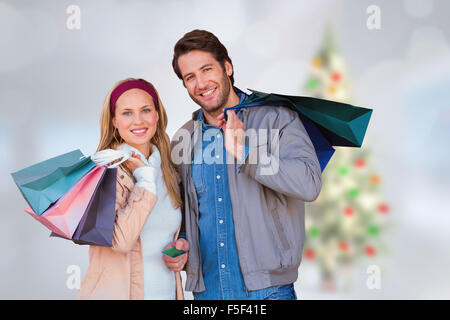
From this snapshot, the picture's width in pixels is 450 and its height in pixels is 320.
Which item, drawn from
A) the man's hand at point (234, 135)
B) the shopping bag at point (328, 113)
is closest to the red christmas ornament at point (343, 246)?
the shopping bag at point (328, 113)

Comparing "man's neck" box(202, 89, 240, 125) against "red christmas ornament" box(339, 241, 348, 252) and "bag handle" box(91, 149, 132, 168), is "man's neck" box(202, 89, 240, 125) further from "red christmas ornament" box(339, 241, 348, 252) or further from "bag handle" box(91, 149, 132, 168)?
"red christmas ornament" box(339, 241, 348, 252)

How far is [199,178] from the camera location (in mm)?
2371

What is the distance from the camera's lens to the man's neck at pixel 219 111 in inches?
98.6

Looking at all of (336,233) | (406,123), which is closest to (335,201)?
(336,233)

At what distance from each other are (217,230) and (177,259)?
0.24 meters

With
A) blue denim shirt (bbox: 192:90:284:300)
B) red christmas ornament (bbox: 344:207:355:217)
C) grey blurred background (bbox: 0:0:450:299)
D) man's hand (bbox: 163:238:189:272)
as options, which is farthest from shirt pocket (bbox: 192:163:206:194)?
red christmas ornament (bbox: 344:207:355:217)

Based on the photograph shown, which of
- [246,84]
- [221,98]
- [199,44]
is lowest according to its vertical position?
[221,98]

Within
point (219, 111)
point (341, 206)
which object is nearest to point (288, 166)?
point (219, 111)

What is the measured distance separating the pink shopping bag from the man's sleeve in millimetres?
699

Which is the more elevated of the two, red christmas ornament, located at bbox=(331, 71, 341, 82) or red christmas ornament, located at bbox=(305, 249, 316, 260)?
red christmas ornament, located at bbox=(331, 71, 341, 82)

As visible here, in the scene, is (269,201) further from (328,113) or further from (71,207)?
(71,207)

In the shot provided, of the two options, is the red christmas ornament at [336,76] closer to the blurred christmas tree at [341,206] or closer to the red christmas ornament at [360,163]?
the blurred christmas tree at [341,206]

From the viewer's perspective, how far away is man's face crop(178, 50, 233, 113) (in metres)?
2.44

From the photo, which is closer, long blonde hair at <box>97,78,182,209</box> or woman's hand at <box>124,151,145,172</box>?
woman's hand at <box>124,151,145,172</box>
